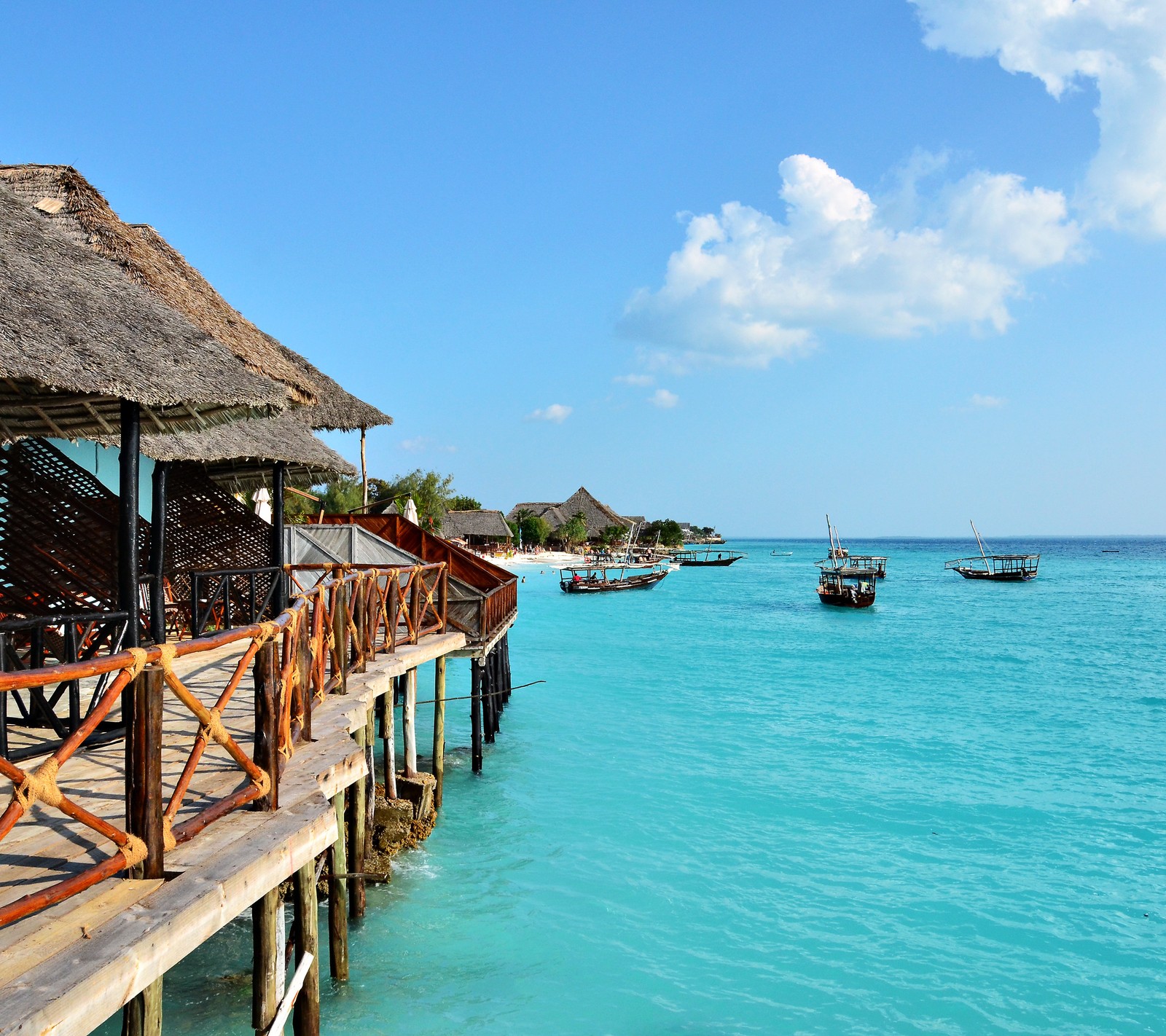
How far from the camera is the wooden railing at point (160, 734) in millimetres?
2527

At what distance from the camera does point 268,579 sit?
8.85 metres

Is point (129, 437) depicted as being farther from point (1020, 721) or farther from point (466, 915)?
point (1020, 721)

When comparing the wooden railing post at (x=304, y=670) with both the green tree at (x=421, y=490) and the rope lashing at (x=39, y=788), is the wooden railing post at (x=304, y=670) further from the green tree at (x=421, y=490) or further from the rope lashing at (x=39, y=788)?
the green tree at (x=421, y=490)

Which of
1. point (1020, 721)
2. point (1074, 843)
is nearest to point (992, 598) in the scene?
point (1020, 721)

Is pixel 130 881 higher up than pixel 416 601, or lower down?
lower down

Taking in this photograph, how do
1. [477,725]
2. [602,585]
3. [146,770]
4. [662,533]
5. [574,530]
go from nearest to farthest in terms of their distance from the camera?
[146,770]
[477,725]
[602,585]
[574,530]
[662,533]

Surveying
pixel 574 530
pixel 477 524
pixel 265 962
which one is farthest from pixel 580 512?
pixel 265 962

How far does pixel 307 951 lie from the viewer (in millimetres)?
4703

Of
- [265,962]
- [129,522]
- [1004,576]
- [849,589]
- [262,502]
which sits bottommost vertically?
[1004,576]

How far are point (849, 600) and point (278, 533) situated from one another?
36.4 metres

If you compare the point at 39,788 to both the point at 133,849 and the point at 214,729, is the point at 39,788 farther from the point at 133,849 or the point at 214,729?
the point at 214,729

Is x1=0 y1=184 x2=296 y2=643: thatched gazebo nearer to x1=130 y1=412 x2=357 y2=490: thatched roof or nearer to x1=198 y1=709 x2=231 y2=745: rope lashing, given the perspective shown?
x1=130 y1=412 x2=357 y2=490: thatched roof

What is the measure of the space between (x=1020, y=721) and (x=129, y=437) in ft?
60.6

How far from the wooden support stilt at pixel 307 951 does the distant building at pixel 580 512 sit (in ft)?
233
